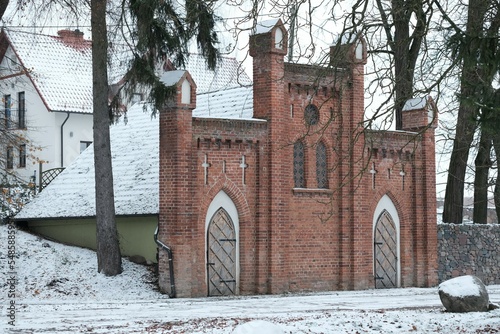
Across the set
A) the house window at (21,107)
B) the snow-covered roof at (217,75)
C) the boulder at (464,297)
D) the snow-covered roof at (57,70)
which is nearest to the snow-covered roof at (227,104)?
the boulder at (464,297)

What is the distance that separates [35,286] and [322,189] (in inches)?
328

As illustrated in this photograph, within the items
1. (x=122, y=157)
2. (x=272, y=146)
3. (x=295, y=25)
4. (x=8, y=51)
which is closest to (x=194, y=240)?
(x=272, y=146)

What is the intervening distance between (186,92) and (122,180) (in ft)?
17.2

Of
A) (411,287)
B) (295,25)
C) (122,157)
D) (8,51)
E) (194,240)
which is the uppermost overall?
(8,51)

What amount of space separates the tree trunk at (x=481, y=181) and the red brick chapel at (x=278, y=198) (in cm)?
424

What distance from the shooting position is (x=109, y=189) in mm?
25078

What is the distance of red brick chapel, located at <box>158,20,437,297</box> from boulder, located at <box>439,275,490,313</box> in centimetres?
482

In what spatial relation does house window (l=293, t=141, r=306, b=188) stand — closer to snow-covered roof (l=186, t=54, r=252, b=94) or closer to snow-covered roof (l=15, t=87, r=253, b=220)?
snow-covered roof (l=15, t=87, r=253, b=220)

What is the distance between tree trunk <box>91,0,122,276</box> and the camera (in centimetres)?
2478

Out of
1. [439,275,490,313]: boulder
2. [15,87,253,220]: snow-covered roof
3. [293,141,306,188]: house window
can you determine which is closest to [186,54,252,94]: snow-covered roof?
[15,87,253,220]: snow-covered roof

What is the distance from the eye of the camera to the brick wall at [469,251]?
101 ft

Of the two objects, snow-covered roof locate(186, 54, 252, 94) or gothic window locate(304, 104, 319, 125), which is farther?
snow-covered roof locate(186, 54, 252, 94)

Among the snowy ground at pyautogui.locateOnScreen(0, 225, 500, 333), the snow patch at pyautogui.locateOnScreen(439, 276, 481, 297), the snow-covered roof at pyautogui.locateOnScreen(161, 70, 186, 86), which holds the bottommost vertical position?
the snowy ground at pyautogui.locateOnScreen(0, 225, 500, 333)

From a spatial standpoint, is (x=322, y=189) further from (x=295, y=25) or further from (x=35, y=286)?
(x=295, y=25)
